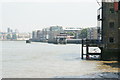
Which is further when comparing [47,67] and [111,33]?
[111,33]

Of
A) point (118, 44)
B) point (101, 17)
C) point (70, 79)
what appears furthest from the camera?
point (101, 17)

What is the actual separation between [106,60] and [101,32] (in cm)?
558

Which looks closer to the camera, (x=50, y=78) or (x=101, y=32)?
(x=50, y=78)

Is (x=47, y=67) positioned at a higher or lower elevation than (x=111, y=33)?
lower

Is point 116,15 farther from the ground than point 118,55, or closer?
farther from the ground

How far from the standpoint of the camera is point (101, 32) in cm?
4922

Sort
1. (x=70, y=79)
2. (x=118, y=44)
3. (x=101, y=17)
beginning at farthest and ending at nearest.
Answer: (x=101, y=17), (x=118, y=44), (x=70, y=79)

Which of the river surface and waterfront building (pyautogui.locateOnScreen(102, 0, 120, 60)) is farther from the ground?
waterfront building (pyautogui.locateOnScreen(102, 0, 120, 60))

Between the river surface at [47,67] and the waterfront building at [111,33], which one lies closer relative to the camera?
the river surface at [47,67]

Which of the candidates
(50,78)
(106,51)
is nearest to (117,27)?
(106,51)

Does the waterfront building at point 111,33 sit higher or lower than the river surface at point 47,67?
higher

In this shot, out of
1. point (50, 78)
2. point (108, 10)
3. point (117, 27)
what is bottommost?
point (50, 78)

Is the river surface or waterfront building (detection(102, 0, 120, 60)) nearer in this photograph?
the river surface

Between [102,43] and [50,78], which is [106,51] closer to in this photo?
[102,43]
